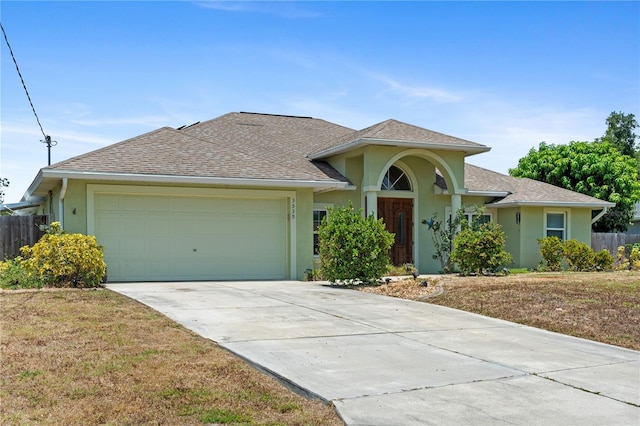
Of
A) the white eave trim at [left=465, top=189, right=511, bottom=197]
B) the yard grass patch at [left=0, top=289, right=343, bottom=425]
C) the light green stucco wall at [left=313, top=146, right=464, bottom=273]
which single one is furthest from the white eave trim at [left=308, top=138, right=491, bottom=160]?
the yard grass patch at [left=0, top=289, right=343, bottom=425]

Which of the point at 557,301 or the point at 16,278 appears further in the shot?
the point at 16,278

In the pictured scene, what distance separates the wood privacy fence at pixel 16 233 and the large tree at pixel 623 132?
48165mm

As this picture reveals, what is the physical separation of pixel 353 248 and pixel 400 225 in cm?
630

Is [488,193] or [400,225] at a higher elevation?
[488,193]

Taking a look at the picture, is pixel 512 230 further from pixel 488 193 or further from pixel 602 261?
pixel 602 261

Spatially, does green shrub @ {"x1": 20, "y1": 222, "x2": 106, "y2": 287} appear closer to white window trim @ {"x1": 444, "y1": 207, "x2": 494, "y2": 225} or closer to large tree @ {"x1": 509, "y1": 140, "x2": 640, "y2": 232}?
white window trim @ {"x1": 444, "y1": 207, "x2": 494, "y2": 225}

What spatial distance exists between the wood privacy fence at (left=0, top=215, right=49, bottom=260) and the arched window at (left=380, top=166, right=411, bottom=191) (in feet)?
35.7

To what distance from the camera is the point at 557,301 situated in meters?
11.9

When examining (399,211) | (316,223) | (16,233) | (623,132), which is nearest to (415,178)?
(399,211)

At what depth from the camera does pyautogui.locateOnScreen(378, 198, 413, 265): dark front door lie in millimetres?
21000

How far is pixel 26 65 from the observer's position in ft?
55.8

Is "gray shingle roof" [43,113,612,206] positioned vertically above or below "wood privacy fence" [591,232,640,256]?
above

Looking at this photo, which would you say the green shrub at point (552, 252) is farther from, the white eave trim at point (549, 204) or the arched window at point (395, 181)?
the arched window at point (395, 181)

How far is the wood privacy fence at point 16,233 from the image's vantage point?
18.4m
